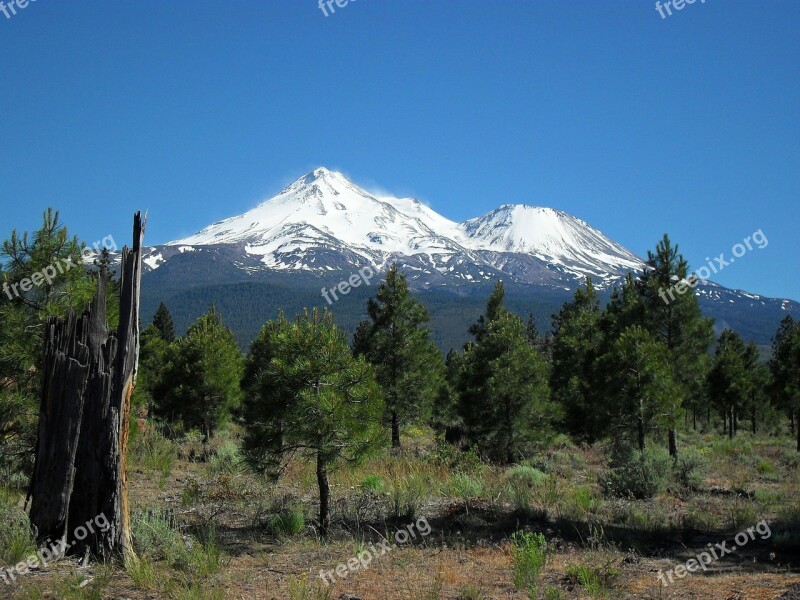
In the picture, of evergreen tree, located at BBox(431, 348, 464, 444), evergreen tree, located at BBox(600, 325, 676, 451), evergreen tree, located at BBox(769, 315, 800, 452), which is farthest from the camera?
evergreen tree, located at BBox(769, 315, 800, 452)

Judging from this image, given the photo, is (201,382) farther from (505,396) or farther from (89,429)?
(89,429)

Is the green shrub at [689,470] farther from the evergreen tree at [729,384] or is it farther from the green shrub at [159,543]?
the evergreen tree at [729,384]

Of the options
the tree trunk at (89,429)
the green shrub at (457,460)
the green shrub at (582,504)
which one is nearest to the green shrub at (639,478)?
the green shrub at (582,504)

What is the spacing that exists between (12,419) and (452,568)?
8.80 metres

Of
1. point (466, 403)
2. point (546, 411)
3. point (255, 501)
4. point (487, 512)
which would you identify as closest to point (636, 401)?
point (546, 411)

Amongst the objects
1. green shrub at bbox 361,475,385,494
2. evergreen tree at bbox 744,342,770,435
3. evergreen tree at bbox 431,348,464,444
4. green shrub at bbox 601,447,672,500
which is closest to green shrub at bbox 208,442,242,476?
green shrub at bbox 361,475,385,494

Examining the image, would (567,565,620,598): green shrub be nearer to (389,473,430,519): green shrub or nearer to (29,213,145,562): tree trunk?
(389,473,430,519): green shrub

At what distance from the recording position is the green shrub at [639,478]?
50.9 ft

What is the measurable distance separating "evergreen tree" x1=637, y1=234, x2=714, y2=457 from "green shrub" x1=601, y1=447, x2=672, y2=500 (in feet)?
23.8

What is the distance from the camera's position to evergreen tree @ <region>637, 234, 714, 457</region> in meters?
23.1

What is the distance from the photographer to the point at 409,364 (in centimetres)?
2578

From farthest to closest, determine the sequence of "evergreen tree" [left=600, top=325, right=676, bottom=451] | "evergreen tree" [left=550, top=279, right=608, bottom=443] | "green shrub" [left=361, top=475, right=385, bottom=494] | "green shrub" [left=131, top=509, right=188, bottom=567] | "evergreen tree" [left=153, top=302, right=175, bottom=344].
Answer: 1. "evergreen tree" [left=153, top=302, right=175, bottom=344]
2. "evergreen tree" [left=550, top=279, right=608, bottom=443]
3. "evergreen tree" [left=600, top=325, right=676, bottom=451]
4. "green shrub" [left=361, top=475, right=385, bottom=494]
5. "green shrub" [left=131, top=509, right=188, bottom=567]

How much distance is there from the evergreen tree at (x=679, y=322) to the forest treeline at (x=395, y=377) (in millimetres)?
53

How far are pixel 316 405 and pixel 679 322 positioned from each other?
58.9 ft
